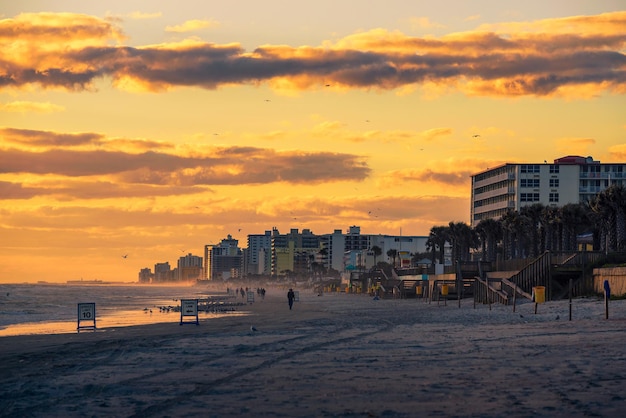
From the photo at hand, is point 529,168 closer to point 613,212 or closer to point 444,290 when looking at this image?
point 613,212

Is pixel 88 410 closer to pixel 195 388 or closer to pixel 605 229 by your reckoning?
pixel 195 388

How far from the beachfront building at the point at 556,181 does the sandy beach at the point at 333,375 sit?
13807 cm

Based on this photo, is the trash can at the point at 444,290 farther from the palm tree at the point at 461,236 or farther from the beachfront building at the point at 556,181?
the beachfront building at the point at 556,181

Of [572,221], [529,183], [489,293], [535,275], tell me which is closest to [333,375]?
[535,275]

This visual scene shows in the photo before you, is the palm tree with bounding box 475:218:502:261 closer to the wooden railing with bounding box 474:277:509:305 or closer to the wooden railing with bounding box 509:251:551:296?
the wooden railing with bounding box 474:277:509:305

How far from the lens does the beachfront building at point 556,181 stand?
166500mm

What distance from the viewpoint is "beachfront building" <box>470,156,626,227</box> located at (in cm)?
16650

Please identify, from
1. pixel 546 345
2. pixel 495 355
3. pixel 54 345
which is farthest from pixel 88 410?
pixel 54 345

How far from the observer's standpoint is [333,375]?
1959 centimetres

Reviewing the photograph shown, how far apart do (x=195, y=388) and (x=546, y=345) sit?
11154mm

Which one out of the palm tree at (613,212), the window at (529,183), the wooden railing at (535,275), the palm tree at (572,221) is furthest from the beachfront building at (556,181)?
the wooden railing at (535,275)

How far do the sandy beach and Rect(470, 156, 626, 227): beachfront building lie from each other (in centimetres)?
13807

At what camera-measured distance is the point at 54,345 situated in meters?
32.8

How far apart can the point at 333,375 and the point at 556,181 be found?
506 feet
